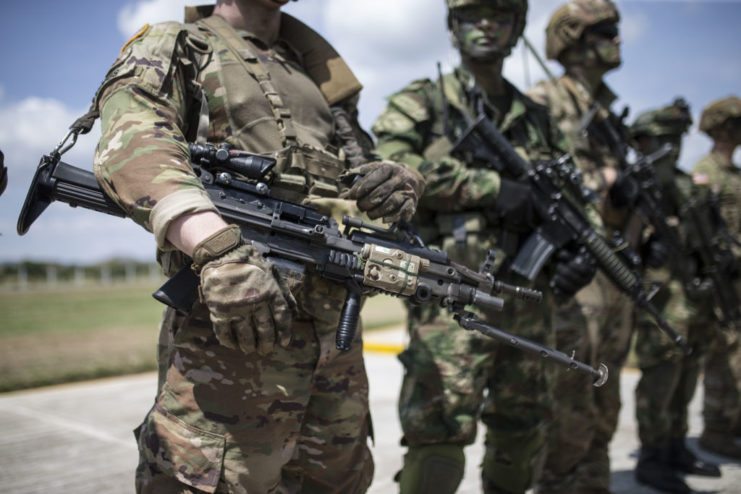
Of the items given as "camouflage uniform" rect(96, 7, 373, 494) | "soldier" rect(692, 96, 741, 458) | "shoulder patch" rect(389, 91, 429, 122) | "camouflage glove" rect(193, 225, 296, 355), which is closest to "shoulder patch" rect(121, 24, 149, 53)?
"camouflage uniform" rect(96, 7, 373, 494)

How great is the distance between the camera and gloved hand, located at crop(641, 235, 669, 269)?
4254mm

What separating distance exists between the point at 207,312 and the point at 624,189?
3.00 metres

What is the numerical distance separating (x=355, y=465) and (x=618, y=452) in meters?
3.48

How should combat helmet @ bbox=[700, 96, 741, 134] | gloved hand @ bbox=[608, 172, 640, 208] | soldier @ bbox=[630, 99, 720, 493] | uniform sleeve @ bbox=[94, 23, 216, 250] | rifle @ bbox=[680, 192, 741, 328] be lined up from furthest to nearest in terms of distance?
1. combat helmet @ bbox=[700, 96, 741, 134]
2. rifle @ bbox=[680, 192, 741, 328]
3. soldier @ bbox=[630, 99, 720, 493]
4. gloved hand @ bbox=[608, 172, 640, 208]
5. uniform sleeve @ bbox=[94, 23, 216, 250]

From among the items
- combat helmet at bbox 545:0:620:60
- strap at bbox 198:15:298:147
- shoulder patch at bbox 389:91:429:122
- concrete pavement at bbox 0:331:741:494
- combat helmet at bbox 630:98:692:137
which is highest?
combat helmet at bbox 545:0:620:60

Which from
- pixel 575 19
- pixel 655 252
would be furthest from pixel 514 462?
pixel 575 19

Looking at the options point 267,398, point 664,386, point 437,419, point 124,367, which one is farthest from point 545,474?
point 124,367

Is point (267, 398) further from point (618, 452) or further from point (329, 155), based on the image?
point (618, 452)

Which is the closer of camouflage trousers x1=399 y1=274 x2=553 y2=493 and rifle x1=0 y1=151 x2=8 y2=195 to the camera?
rifle x1=0 y1=151 x2=8 y2=195

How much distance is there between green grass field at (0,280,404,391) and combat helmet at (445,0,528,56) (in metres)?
5.42

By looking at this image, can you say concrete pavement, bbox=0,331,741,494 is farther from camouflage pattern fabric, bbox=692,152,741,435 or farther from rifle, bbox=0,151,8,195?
rifle, bbox=0,151,8,195

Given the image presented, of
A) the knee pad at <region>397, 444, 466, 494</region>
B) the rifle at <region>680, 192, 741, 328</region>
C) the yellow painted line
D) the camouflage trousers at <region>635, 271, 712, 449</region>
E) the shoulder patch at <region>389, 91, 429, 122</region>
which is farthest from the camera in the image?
the yellow painted line

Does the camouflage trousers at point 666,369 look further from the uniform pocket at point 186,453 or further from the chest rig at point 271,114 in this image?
the uniform pocket at point 186,453

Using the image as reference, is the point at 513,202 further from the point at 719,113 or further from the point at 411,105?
the point at 719,113
